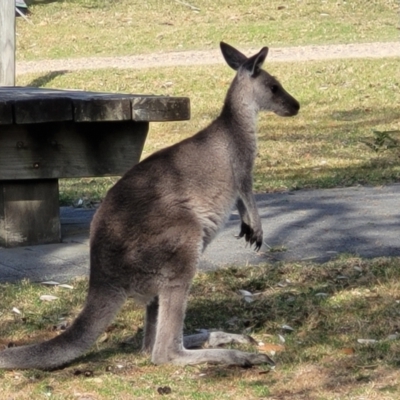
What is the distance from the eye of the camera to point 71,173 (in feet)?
21.0

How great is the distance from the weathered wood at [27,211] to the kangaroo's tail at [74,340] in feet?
7.45

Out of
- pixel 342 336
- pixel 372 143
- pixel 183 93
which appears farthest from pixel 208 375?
pixel 183 93

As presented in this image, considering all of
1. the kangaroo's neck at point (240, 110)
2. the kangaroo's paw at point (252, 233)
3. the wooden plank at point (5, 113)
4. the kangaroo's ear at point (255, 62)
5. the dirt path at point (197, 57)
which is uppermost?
the kangaroo's ear at point (255, 62)

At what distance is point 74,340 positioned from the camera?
4.22 m

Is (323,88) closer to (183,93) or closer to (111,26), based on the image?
(183,93)

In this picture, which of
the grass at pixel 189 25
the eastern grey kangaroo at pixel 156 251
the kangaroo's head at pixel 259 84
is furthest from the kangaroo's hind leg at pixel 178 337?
the grass at pixel 189 25

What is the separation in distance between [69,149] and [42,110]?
518 mm

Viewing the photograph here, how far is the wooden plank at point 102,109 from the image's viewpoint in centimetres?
601

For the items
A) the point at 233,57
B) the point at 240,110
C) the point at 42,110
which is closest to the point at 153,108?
the point at 42,110

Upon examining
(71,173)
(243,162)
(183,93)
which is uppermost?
(243,162)

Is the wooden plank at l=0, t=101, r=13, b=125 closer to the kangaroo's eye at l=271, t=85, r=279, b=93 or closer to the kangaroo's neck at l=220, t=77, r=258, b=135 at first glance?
the kangaroo's neck at l=220, t=77, r=258, b=135

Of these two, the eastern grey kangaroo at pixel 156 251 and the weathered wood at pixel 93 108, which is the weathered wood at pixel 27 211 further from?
the eastern grey kangaroo at pixel 156 251

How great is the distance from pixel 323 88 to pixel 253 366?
897 centimetres

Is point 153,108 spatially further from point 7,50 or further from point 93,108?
point 7,50
